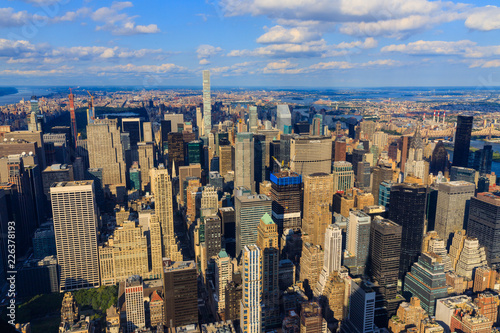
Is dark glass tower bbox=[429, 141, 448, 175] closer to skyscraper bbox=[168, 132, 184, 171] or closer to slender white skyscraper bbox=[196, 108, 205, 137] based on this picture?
skyscraper bbox=[168, 132, 184, 171]

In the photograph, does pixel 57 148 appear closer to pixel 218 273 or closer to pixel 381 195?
pixel 218 273

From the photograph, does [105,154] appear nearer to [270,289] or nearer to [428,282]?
[270,289]

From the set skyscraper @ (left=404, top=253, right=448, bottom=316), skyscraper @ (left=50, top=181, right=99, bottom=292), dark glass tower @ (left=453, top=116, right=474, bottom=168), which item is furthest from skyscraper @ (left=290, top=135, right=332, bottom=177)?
skyscraper @ (left=50, top=181, right=99, bottom=292)

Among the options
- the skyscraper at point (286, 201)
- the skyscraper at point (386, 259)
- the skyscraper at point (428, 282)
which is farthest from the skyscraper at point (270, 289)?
the skyscraper at point (286, 201)

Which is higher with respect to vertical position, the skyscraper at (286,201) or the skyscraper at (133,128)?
the skyscraper at (133,128)

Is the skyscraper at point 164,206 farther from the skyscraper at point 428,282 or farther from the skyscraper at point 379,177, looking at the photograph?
the skyscraper at point 379,177

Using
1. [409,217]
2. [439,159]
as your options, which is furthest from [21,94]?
[439,159]
